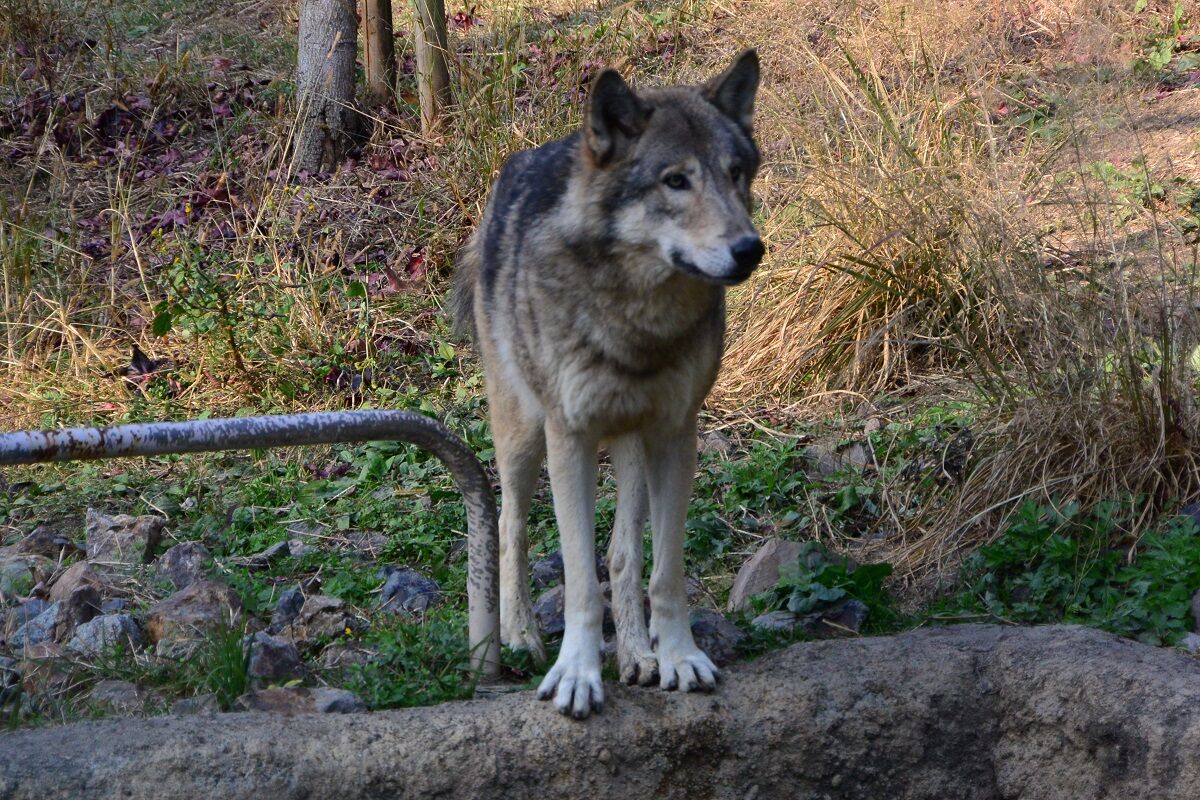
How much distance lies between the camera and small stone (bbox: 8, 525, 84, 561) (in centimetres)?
532

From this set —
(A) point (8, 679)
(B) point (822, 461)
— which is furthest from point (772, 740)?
(B) point (822, 461)

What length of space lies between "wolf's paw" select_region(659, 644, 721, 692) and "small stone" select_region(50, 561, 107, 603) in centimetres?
240

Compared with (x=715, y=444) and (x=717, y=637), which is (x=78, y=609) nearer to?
(x=717, y=637)

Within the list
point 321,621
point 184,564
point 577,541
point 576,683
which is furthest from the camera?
point 184,564

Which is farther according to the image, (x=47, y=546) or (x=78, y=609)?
(x=47, y=546)

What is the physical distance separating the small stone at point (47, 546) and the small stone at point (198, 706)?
2065mm

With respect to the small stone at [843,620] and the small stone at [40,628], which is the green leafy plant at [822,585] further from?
the small stone at [40,628]

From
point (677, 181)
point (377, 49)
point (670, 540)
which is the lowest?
point (670, 540)

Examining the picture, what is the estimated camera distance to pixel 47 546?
540cm

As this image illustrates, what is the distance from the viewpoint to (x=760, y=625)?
4.26 m

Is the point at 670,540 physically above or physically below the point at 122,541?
above

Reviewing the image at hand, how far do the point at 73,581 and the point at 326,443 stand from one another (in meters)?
2.04

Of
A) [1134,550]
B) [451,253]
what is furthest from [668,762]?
[451,253]

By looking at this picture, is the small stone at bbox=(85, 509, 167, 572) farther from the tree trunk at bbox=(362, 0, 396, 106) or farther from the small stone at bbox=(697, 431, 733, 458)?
the tree trunk at bbox=(362, 0, 396, 106)
